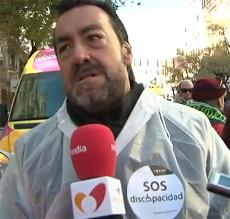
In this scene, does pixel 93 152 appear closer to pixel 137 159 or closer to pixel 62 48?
pixel 137 159

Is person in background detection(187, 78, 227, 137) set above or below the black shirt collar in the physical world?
below

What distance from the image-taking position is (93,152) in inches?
76.3

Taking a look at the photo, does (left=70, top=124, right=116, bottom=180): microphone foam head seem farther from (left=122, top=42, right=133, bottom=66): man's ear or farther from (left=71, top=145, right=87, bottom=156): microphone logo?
(left=122, top=42, right=133, bottom=66): man's ear

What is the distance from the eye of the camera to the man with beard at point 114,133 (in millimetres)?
2105

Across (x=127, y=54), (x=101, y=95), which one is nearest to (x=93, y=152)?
(x=101, y=95)

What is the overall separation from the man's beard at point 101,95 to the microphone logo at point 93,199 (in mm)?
402

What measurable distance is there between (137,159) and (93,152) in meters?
0.23

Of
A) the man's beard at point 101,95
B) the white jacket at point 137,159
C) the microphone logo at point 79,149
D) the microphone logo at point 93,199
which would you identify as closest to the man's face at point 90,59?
the man's beard at point 101,95

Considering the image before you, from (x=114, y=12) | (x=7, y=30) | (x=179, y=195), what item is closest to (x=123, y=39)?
(x=114, y=12)

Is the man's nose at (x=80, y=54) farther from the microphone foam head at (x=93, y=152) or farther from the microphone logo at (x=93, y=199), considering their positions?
the microphone logo at (x=93, y=199)

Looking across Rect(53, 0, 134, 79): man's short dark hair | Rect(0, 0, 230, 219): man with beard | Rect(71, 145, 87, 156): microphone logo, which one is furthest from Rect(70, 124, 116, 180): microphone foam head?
Rect(53, 0, 134, 79): man's short dark hair

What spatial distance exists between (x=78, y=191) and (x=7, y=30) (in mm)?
23244

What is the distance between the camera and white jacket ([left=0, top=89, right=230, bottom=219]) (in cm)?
210

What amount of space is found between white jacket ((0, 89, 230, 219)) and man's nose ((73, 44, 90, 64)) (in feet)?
0.83
